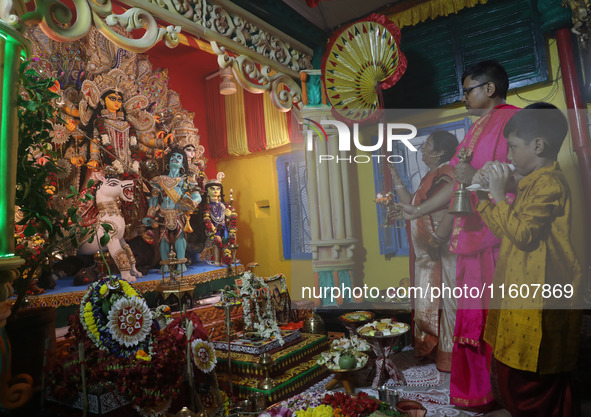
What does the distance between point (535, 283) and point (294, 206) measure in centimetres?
416

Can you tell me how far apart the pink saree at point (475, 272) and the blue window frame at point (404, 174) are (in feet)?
2.64

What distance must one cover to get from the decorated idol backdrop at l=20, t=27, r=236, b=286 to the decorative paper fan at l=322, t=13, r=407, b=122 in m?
2.62

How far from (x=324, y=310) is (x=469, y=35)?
336cm

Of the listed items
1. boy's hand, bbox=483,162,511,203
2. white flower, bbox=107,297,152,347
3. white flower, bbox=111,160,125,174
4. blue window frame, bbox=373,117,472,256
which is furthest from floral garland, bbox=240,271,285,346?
white flower, bbox=111,160,125,174

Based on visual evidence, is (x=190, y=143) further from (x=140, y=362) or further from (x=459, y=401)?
(x=459, y=401)

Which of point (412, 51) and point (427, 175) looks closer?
point (427, 175)

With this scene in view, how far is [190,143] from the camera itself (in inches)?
225

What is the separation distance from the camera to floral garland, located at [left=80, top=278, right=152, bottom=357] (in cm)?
239

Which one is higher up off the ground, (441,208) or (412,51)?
(412,51)

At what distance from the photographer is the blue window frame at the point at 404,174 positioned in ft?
13.0

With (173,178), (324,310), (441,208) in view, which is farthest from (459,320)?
(173,178)

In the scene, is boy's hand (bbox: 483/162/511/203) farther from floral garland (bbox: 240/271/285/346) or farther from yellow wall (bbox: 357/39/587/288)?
floral garland (bbox: 240/271/285/346)

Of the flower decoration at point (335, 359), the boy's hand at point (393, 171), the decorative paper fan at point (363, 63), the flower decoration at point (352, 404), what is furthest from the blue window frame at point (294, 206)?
the flower decoration at point (352, 404)

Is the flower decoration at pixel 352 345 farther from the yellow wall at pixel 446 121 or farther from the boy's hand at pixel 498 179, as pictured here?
the boy's hand at pixel 498 179
